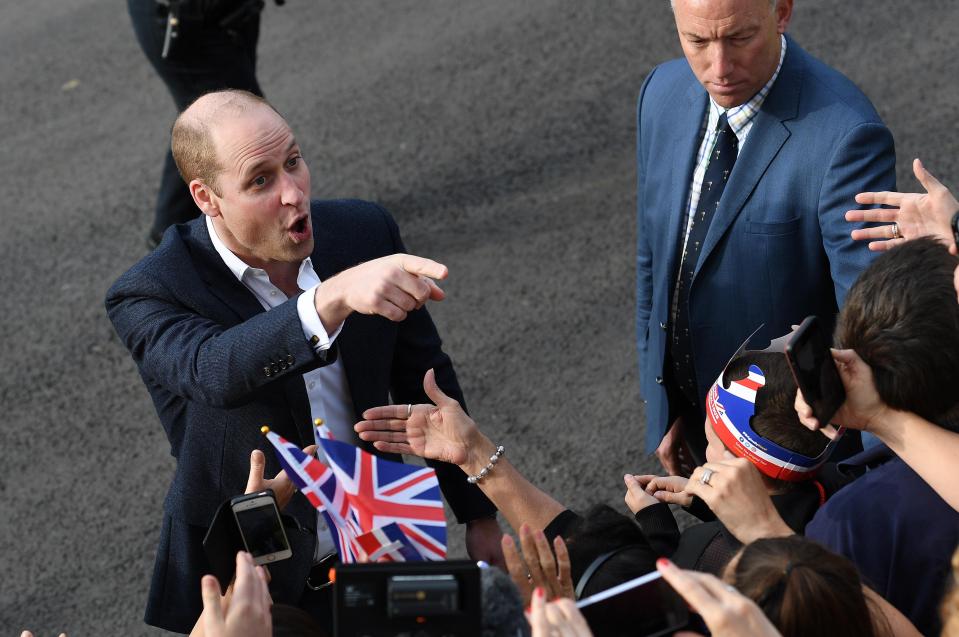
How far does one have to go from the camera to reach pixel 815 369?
8.43 feet

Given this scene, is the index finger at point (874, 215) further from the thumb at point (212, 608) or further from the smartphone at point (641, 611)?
the thumb at point (212, 608)

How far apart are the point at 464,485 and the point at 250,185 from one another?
1.06 m

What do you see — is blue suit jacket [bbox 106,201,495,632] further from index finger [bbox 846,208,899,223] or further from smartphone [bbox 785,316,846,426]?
index finger [bbox 846,208,899,223]

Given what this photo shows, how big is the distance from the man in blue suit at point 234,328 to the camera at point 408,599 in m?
0.78

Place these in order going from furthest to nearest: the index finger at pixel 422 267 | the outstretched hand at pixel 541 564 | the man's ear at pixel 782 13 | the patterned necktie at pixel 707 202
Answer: the patterned necktie at pixel 707 202 → the man's ear at pixel 782 13 → the index finger at pixel 422 267 → the outstretched hand at pixel 541 564

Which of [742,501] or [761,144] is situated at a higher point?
[761,144]

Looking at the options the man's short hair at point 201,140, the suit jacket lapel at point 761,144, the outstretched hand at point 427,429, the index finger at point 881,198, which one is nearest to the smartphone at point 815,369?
the index finger at point 881,198

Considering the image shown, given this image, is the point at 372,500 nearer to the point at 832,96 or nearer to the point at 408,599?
the point at 408,599

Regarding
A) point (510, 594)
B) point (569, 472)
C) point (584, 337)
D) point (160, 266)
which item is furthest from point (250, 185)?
point (584, 337)

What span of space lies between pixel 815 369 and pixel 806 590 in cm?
64

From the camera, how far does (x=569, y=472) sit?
16.1 feet

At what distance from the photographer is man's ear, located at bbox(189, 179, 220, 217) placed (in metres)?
3.11

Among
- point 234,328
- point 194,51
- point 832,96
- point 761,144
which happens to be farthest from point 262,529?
point 194,51

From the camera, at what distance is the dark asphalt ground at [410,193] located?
5031 mm
